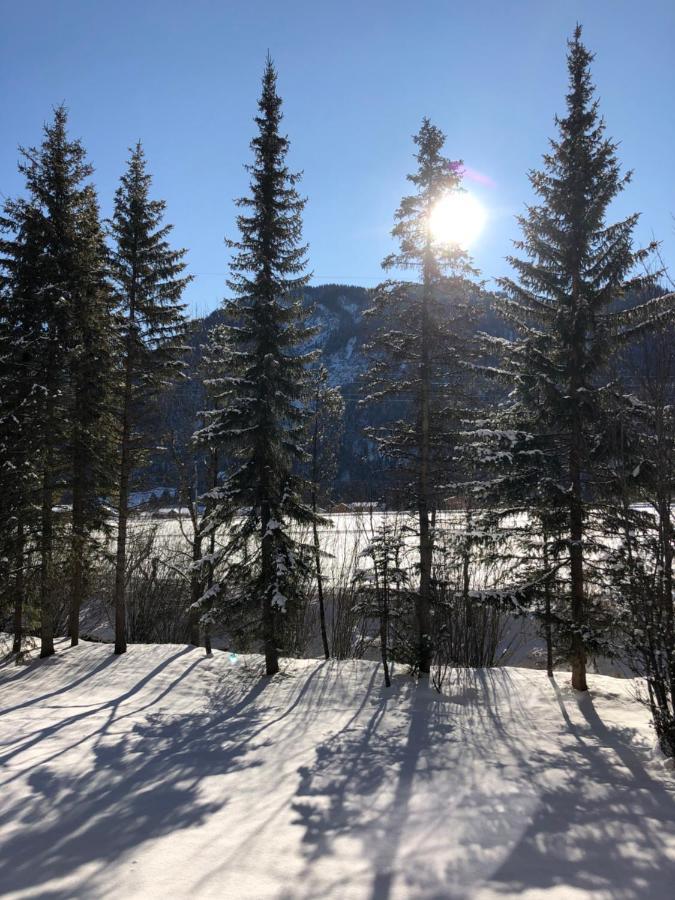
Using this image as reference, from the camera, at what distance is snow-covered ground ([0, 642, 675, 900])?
13.2 ft

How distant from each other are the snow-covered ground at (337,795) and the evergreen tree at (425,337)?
4.38m

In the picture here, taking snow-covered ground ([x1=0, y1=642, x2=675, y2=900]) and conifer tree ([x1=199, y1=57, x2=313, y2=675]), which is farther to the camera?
conifer tree ([x1=199, y1=57, x2=313, y2=675])

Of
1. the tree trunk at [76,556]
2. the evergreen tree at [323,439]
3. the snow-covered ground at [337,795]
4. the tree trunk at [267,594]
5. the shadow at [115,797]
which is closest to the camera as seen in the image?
the snow-covered ground at [337,795]

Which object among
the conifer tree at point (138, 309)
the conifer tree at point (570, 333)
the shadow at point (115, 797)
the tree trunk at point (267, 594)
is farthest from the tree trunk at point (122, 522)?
the conifer tree at point (570, 333)

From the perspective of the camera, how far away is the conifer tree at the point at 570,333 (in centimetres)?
994

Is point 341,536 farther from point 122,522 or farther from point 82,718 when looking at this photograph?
point 82,718

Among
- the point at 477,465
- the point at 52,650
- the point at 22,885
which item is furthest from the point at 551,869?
the point at 52,650

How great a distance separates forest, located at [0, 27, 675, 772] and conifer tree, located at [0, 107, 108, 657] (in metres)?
0.07

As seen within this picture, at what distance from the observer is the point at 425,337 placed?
12.8 meters

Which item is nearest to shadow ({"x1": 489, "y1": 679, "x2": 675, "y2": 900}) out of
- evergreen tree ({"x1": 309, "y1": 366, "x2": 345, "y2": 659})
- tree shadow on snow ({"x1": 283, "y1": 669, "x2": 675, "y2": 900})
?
tree shadow on snow ({"x1": 283, "y1": 669, "x2": 675, "y2": 900})

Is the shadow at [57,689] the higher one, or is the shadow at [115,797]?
the shadow at [115,797]

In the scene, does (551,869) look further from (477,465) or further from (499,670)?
(499,670)

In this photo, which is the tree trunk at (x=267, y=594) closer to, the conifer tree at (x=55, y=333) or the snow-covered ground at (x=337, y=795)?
the snow-covered ground at (x=337, y=795)

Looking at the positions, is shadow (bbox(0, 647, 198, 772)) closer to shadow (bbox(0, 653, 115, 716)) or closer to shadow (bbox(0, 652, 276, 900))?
shadow (bbox(0, 652, 276, 900))
